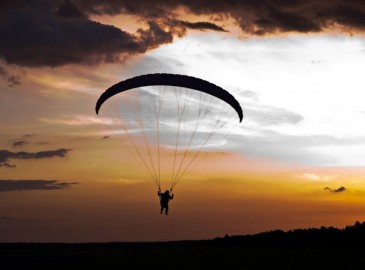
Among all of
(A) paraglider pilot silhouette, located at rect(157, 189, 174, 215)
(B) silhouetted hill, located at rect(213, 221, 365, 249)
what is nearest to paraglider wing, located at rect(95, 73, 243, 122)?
(A) paraglider pilot silhouette, located at rect(157, 189, 174, 215)

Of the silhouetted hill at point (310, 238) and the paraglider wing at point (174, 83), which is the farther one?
the silhouetted hill at point (310, 238)

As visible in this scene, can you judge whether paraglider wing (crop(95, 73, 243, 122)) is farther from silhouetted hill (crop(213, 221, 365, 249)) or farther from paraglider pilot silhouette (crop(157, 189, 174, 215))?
silhouetted hill (crop(213, 221, 365, 249))

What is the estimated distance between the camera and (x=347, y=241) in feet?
285

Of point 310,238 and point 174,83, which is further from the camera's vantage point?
point 310,238

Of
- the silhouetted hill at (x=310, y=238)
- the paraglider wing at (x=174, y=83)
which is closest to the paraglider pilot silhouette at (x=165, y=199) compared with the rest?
the paraglider wing at (x=174, y=83)

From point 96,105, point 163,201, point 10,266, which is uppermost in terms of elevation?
point 96,105

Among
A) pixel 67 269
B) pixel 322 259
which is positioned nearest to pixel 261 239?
pixel 322 259

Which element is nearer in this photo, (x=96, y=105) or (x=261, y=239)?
(x=96, y=105)

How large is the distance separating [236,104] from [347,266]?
45.2 ft

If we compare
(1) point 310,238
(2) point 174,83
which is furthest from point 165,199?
(1) point 310,238

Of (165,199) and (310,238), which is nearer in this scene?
(165,199)

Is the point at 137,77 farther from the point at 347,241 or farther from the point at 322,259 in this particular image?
the point at 347,241

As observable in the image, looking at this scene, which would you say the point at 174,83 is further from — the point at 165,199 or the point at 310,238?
the point at 310,238

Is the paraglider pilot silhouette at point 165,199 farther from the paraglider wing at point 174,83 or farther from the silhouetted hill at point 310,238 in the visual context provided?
the silhouetted hill at point 310,238
